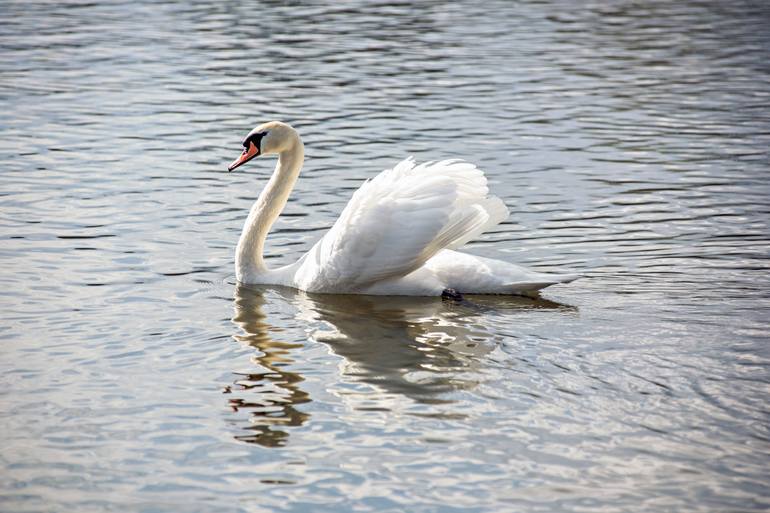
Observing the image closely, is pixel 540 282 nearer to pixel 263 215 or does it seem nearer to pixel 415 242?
pixel 415 242

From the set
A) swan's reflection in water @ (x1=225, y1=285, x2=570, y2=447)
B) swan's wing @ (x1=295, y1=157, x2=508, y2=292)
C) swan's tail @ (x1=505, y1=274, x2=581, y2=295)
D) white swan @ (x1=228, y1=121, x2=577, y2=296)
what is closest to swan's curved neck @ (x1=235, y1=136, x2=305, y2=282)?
swan's reflection in water @ (x1=225, y1=285, x2=570, y2=447)

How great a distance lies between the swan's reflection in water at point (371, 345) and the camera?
834 centimetres

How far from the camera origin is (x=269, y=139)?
1177cm

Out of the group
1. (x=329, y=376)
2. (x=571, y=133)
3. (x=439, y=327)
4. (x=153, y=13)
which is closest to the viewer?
(x=329, y=376)

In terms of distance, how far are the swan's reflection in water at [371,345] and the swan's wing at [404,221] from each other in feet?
1.28

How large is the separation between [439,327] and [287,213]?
4.30 meters

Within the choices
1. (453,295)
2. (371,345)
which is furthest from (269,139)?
(371,345)

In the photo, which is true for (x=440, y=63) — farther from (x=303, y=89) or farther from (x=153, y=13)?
(x=153, y=13)

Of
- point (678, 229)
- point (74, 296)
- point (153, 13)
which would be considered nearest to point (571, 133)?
point (678, 229)

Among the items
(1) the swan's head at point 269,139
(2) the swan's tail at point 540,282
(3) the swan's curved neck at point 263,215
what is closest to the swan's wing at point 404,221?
(2) the swan's tail at point 540,282

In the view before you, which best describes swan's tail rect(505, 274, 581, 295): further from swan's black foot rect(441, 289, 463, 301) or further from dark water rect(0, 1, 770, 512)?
swan's black foot rect(441, 289, 463, 301)

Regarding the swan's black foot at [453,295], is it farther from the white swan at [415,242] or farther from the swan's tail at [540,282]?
the swan's tail at [540,282]

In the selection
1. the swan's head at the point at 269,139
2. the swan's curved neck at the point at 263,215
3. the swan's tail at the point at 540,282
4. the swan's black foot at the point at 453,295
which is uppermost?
the swan's head at the point at 269,139

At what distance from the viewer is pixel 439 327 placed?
10.0m
